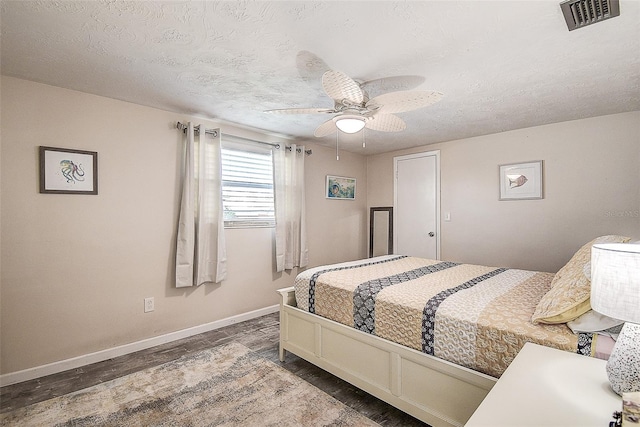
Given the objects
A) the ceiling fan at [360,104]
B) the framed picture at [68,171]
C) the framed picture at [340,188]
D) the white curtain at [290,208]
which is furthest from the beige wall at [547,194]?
the framed picture at [68,171]

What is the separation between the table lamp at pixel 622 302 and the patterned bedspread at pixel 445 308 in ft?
1.31

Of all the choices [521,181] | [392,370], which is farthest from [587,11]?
[521,181]

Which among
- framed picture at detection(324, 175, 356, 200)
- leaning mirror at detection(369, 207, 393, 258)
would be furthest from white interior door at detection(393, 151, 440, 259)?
framed picture at detection(324, 175, 356, 200)

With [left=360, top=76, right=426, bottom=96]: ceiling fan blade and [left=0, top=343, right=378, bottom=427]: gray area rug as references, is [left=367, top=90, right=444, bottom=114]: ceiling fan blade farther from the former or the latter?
[left=0, top=343, right=378, bottom=427]: gray area rug

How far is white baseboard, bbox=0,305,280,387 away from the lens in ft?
7.64

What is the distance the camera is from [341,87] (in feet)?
6.21

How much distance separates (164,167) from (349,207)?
2878 millimetres

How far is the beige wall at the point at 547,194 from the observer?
10.1 ft

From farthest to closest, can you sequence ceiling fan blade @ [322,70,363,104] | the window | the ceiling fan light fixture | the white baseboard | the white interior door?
the white interior door < the window < the white baseboard < the ceiling fan light fixture < ceiling fan blade @ [322,70,363,104]

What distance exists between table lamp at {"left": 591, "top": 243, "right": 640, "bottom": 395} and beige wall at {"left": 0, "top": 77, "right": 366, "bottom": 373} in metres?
3.23

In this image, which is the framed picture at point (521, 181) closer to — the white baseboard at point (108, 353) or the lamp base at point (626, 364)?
the lamp base at point (626, 364)

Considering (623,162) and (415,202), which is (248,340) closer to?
(415,202)

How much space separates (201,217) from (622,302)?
3.14 metres

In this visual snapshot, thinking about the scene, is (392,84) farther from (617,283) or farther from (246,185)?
(246,185)
